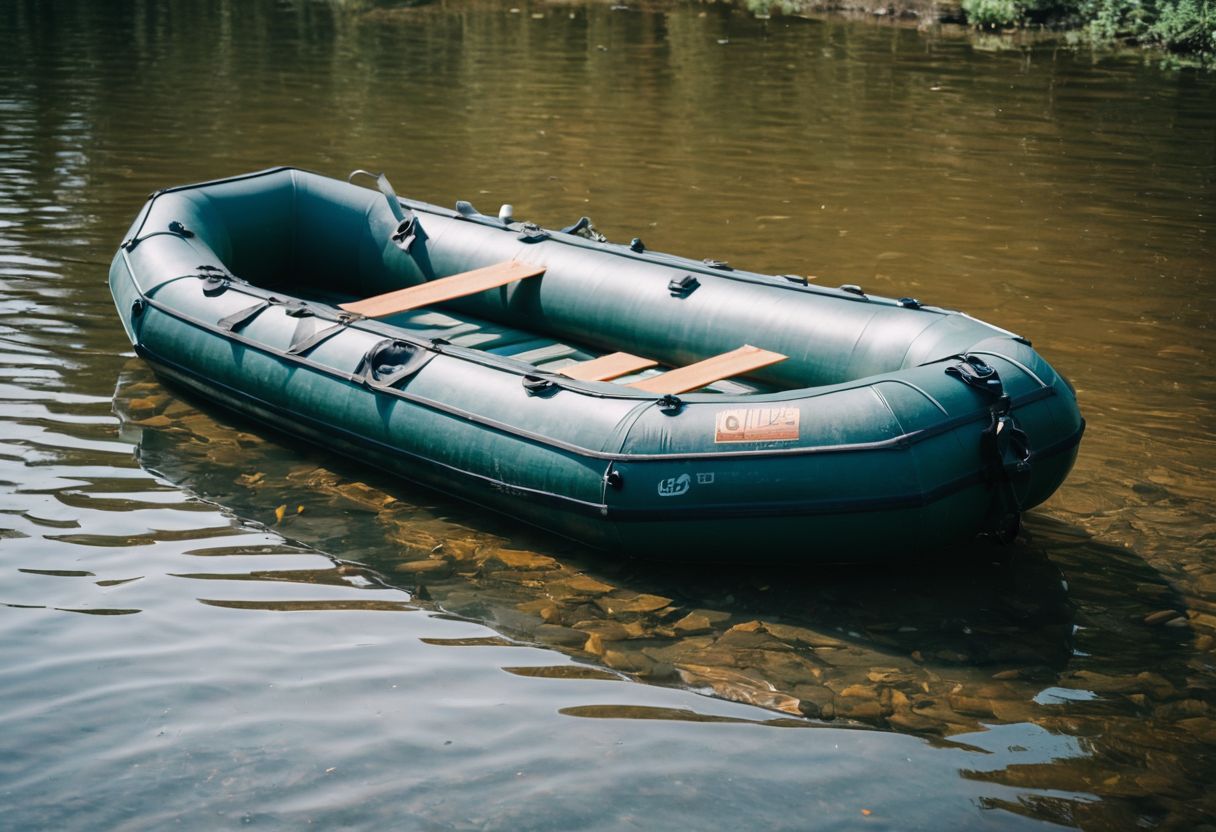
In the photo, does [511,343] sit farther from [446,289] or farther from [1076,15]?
[1076,15]

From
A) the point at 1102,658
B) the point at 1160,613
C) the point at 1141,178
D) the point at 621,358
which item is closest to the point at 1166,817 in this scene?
the point at 1102,658

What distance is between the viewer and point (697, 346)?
6.36m

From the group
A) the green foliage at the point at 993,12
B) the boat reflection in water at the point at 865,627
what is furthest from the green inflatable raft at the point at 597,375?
the green foliage at the point at 993,12

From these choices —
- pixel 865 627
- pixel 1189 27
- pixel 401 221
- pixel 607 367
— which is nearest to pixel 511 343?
pixel 607 367

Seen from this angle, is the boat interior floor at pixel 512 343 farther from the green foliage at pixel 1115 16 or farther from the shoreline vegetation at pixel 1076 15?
the green foliage at pixel 1115 16

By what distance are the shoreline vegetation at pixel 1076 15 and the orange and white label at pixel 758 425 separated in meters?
14.8

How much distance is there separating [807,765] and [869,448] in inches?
50.3

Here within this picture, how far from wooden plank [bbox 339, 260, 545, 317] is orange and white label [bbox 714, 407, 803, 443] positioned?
2130mm

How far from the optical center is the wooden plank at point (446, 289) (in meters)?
6.66

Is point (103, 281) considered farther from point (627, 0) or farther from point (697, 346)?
point (627, 0)

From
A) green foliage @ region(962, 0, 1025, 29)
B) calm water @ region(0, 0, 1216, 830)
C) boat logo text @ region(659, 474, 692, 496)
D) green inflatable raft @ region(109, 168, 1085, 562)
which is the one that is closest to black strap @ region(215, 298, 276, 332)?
green inflatable raft @ region(109, 168, 1085, 562)

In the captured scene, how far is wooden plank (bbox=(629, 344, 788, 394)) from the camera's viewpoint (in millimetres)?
5730

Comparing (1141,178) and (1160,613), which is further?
(1141,178)

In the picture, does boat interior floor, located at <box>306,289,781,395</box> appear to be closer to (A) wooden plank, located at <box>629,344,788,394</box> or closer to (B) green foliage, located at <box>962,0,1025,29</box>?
(A) wooden plank, located at <box>629,344,788,394</box>
